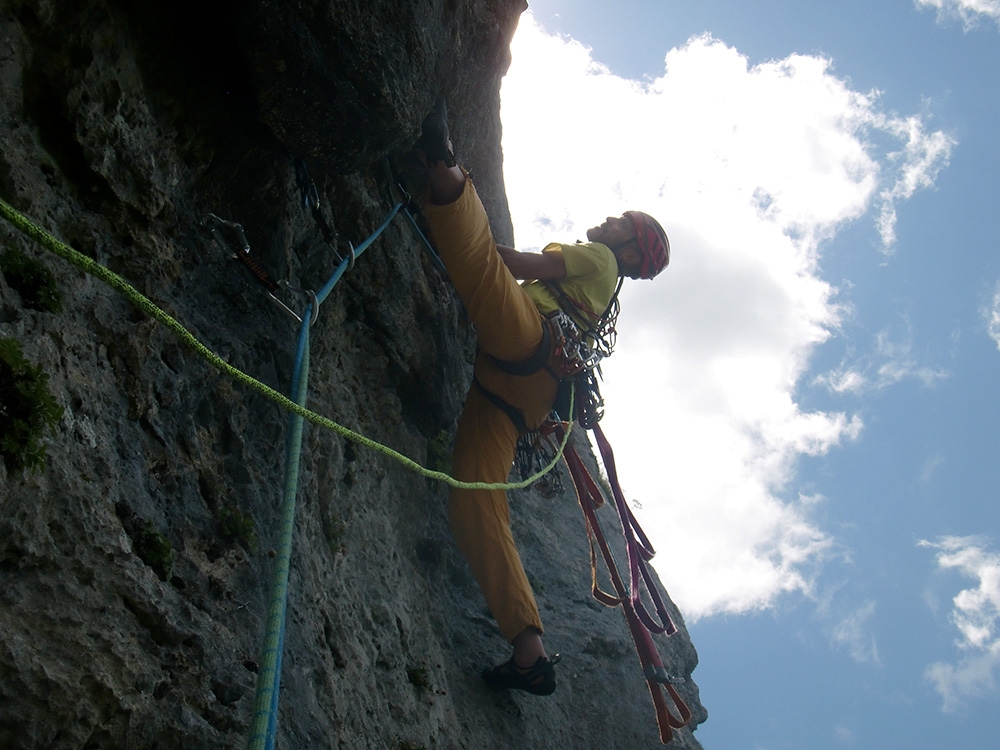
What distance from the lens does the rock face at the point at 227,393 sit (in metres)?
1.73

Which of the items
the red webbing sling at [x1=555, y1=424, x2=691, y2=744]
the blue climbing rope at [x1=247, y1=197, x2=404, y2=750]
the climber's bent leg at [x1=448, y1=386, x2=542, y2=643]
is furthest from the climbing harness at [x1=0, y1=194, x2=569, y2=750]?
the red webbing sling at [x1=555, y1=424, x2=691, y2=744]

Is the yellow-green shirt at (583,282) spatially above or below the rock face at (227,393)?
above

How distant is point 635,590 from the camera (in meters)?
4.44

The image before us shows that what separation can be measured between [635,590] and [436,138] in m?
2.88

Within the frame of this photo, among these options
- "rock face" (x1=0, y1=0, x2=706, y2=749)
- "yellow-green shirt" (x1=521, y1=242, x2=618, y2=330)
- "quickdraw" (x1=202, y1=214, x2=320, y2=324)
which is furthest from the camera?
"yellow-green shirt" (x1=521, y1=242, x2=618, y2=330)

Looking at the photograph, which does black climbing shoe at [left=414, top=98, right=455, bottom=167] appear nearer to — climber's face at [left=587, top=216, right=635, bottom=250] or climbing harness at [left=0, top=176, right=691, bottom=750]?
climbing harness at [left=0, top=176, right=691, bottom=750]

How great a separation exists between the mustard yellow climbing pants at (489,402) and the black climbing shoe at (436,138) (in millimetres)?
184

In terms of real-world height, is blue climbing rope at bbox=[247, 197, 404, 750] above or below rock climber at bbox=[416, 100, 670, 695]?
below

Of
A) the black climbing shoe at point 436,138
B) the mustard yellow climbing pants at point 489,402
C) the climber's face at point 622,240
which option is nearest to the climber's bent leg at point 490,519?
the mustard yellow climbing pants at point 489,402

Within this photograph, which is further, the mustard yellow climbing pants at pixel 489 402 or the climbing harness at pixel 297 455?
the mustard yellow climbing pants at pixel 489 402

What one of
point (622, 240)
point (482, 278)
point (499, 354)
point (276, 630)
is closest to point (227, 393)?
point (276, 630)

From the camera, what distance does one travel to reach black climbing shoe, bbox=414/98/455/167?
3.23 m

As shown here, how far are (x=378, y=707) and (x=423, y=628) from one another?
0.77 metres

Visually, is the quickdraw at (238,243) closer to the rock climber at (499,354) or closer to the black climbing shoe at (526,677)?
the rock climber at (499,354)
